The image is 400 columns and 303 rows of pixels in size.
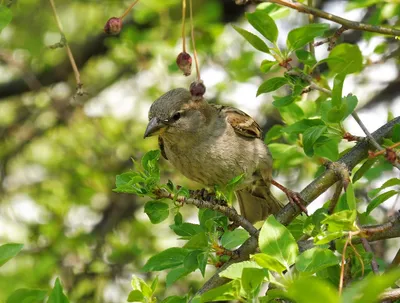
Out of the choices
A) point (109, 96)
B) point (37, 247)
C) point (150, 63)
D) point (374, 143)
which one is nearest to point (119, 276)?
point (37, 247)

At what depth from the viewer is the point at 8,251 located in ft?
7.39

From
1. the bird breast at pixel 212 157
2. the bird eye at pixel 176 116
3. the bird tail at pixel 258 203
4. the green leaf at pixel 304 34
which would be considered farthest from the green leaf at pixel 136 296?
the bird tail at pixel 258 203

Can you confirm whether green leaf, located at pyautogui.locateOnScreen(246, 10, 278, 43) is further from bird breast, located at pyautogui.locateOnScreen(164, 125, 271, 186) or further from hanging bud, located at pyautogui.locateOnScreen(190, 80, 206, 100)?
bird breast, located at pyautogui.locateOnScreen(164, 125, 271, 186)

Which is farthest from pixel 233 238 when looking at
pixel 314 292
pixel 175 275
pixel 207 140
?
→ pixel 314 292

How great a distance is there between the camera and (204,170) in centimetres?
410

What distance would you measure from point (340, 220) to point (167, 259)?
92 centimetres

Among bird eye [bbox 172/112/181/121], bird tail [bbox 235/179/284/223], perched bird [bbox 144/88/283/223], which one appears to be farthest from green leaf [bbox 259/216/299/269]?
bird tail [bbox 235/179/284/223]

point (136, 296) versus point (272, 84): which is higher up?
point (272, 84)

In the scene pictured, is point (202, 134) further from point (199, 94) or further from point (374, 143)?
point (374, 143)

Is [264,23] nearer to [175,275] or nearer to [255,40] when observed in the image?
[255,40]

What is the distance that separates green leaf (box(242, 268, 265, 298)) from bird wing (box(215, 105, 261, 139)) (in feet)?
8.04

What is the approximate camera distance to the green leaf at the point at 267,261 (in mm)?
2088

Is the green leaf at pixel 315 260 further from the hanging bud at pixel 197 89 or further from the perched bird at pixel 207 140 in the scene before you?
the perched bird at pixel 207 140

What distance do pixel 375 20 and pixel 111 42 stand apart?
276 cm
